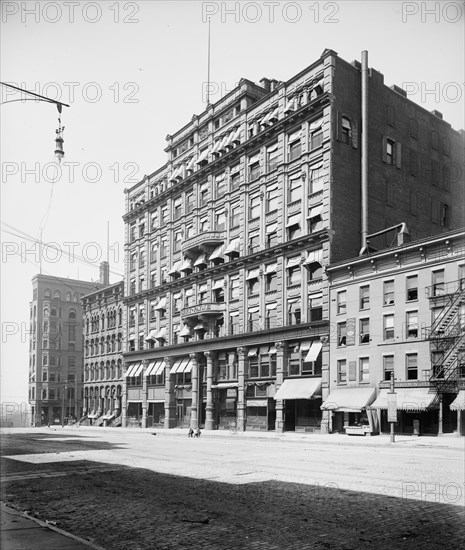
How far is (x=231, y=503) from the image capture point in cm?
1376

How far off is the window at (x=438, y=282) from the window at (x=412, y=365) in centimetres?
438

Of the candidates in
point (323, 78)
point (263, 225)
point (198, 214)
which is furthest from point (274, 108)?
point (198, 214)

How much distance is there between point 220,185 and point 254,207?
672 cm

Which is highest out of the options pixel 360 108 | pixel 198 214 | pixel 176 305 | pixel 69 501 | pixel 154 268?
pixel 360 108

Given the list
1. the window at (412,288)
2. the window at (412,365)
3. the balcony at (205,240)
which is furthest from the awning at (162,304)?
the window at (412,365)

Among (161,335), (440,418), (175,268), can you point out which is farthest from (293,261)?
(161,335)

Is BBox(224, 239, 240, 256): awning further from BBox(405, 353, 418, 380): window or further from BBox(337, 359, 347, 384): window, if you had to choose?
BBox(405, 353, 418, 380): window

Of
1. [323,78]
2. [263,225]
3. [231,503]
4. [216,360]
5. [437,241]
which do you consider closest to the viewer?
[231,503]

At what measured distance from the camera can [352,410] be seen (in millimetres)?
42438

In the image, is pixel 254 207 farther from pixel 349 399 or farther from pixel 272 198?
pixel 349 399

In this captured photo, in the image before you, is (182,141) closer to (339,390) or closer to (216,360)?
(216,360)

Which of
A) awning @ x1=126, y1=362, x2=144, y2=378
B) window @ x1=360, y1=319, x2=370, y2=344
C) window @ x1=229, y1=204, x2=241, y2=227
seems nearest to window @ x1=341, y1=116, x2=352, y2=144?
window @ x1=229, y1=204, x2=241, y2=227

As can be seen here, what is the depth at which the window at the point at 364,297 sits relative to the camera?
4491 centimetres

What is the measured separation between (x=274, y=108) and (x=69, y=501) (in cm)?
4581
